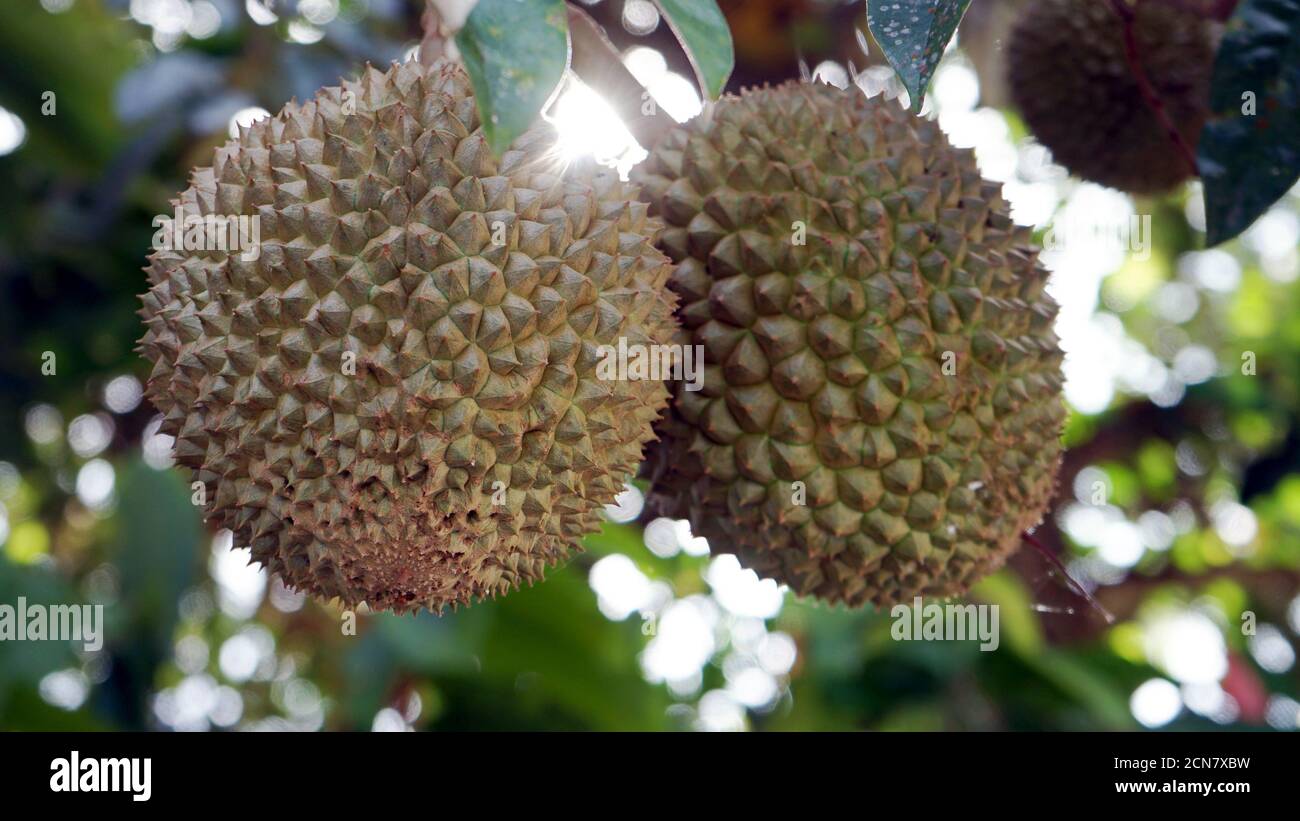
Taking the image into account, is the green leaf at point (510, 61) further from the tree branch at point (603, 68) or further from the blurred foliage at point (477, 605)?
the blurred foliage at point (477, 605)

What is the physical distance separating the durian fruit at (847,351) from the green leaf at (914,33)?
32 cm

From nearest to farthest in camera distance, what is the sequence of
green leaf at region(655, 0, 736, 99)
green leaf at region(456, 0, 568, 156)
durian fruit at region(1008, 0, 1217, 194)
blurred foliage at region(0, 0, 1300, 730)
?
1. green leaf at region(456, 0, 568, 156)
2. green leaf at region(655, 0, 736, 99)
3. durian fruit at region(1008, 0, 1217, 194)
4. blurred foliage at region(0, 0, 1300, 730)

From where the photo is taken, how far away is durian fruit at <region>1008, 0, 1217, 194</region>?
228cm

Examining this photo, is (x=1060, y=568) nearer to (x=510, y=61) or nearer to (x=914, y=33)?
(x=914, y=33)

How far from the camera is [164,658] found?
3146mm

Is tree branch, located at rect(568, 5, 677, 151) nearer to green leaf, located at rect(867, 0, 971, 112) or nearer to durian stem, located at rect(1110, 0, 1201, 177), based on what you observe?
green leaf, located at rect(867, 0, 971, 112)

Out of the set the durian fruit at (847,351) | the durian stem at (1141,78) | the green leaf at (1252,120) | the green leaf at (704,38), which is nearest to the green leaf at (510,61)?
the green leaf at (704,38)

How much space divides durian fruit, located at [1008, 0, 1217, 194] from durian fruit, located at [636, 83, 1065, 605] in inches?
29.0

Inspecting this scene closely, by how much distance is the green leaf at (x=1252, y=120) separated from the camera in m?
Result: 1.59

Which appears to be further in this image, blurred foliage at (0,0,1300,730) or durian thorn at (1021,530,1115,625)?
blurred foliage at (0,0,1300,730)

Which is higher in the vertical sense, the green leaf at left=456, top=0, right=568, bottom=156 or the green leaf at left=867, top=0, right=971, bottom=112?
the green leaf at left=867, top=0, right=971, bottom=112

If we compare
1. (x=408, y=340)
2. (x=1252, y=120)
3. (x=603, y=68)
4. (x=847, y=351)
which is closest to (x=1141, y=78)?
(x=1252, y=120)

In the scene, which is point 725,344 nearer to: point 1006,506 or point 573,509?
point 573,509

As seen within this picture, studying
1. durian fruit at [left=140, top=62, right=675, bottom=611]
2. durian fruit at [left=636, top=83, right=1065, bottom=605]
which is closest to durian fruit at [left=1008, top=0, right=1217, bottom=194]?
durian fruit at [left=636, top=83, right=1065, bottom=605]
